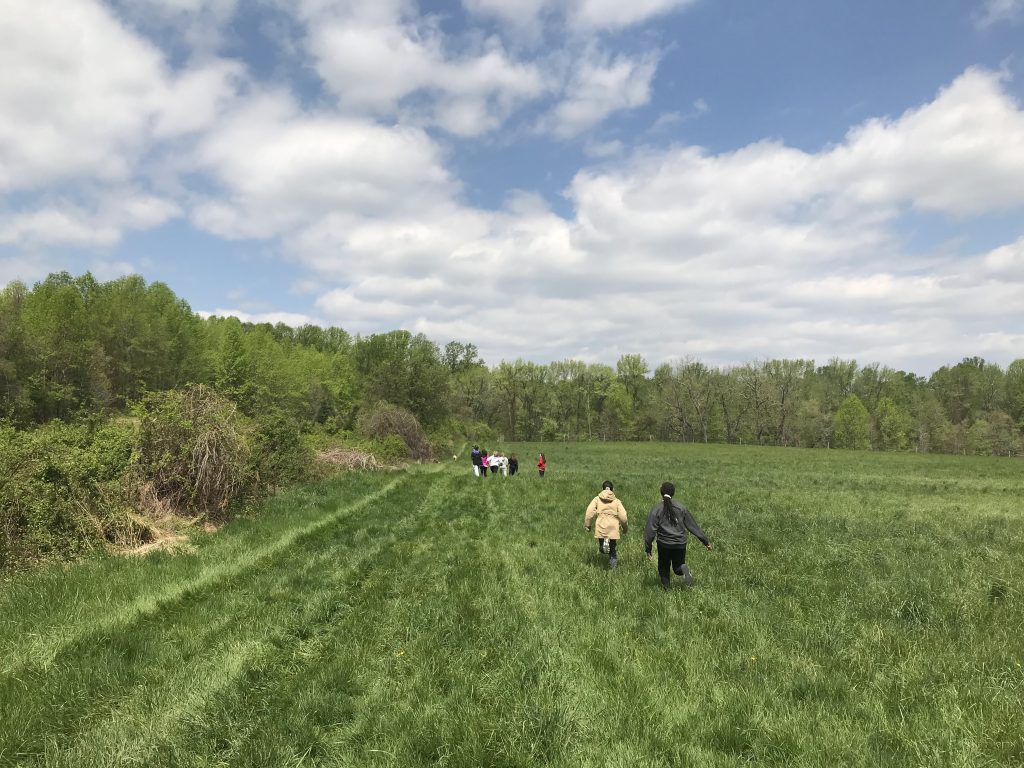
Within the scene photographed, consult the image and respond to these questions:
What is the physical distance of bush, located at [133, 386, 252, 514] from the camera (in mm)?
13508

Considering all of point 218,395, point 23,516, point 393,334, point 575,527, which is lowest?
point 575,527

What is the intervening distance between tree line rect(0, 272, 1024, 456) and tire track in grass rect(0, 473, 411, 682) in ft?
23.2

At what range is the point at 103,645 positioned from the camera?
619 centimetres

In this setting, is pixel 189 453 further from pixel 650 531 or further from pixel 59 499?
pixel 650 531

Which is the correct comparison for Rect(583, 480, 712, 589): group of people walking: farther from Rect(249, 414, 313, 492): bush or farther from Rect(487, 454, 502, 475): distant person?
Rect(487, 454, 502, 475): distant person

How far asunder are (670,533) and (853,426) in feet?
293

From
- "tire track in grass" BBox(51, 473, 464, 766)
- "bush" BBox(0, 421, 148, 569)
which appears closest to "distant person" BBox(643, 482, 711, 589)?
"tire track in grass" BBox(51, 473, 464, 766)

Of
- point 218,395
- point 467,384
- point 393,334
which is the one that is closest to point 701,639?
point 218,395

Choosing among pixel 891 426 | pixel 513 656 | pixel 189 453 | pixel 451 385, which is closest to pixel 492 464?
pixel 189 453

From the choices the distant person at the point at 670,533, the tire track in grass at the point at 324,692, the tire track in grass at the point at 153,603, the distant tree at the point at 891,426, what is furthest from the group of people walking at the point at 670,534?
the distant tree at the point at 891,426

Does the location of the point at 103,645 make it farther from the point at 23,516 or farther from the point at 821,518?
the point at 821,518

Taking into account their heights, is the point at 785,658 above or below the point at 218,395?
below

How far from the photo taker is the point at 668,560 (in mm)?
9000

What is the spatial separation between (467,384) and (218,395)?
7180 cm
